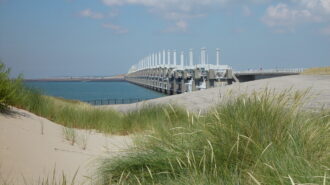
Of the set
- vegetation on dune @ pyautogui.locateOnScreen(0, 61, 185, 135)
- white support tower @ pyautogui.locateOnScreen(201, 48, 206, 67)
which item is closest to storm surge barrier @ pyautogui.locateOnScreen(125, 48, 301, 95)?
white support tower @ pyautogui.locateOnScreen(201, 48, 206, 67)

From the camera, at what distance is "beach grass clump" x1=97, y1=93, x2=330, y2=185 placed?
13.4 ft

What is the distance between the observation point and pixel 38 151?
7004 mm

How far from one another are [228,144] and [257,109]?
0.69m

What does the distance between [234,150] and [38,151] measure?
3.72m

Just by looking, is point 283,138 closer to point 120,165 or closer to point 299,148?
point 299,148

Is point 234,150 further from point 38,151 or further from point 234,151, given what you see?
point 38,151

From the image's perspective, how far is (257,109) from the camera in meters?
5.06

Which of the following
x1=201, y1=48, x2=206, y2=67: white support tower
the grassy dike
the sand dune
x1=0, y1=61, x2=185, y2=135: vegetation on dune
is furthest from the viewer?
x1=201, y1=48, x2=206, y2=67: white support tower

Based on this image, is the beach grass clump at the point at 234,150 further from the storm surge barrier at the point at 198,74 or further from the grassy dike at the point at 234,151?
the storm surge barrier at the point at 198,74

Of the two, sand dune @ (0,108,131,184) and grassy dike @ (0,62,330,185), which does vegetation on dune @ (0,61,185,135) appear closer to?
sand dune @ (0,108,131,184)

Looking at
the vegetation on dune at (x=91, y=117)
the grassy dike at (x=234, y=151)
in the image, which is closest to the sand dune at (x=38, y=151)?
the grassy dike at (x=234, y=151)

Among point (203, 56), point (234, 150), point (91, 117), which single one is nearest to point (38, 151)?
point (234, 150)

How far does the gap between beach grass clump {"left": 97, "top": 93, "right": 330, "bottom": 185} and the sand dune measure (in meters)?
0.73

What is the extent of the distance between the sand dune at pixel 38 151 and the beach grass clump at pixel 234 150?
2.41 feet
